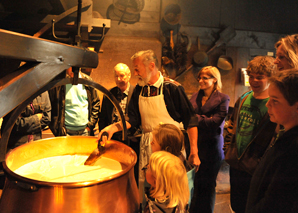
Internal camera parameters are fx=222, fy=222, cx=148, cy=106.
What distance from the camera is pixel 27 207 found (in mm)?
764

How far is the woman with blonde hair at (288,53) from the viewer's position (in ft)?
4.30

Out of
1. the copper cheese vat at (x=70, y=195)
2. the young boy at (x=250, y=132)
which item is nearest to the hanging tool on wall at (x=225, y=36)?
the young boy at (x=250, y=132)

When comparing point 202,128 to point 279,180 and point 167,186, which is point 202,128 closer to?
point 167,186

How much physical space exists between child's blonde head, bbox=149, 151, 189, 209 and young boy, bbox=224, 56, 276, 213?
61 cm

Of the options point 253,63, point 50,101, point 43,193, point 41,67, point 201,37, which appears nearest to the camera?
point 41,67

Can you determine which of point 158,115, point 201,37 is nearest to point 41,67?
point 158,115

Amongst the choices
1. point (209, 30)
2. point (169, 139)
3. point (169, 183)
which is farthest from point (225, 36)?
point (169, 183)

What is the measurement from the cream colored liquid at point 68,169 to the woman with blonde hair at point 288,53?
118 centimetres

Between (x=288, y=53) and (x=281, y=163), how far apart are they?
75 centimetres

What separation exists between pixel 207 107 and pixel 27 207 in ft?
6.16

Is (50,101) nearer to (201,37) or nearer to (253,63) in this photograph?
(253,63)

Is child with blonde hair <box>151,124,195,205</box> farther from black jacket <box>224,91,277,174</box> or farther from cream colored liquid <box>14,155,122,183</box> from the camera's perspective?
black jacket <box>224,91,277,174</box>

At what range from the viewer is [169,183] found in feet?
3.85

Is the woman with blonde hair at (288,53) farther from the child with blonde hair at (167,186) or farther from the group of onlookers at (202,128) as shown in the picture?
the child with blonde hair at (167,186)
